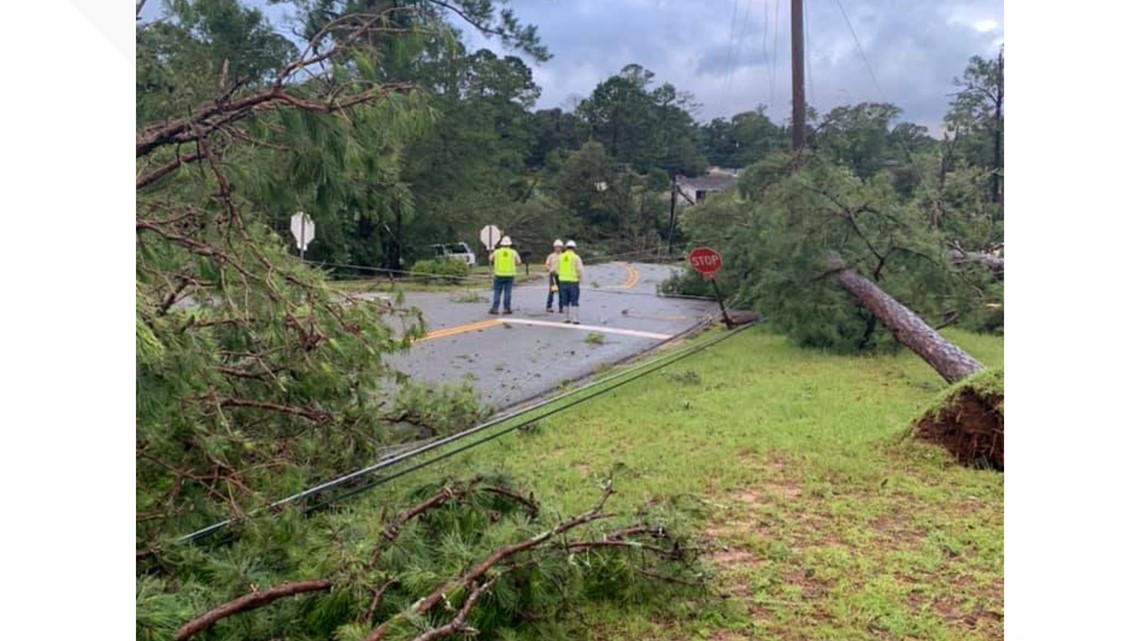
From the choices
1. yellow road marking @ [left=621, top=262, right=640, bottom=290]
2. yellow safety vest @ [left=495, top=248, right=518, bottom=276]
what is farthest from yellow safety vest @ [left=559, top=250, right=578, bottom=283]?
yellow road marking @ [left=621, top=262, right=640, bottom=290]

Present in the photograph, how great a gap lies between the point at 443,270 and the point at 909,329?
1085 cm

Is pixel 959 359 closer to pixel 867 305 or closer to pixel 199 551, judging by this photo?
pixel 867 305

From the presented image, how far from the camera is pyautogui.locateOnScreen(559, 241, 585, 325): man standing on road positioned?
11.7 metres

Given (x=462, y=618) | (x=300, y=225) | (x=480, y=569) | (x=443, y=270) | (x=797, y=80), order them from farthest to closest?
(x=443, y=270), (x=797, y=80), (x=300, y=225), (x=480, y=569), (x=462, y=618)

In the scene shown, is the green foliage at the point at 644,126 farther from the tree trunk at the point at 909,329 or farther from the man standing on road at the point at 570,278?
the tree trunk at the point at 909,329

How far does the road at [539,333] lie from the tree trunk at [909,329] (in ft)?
8.47

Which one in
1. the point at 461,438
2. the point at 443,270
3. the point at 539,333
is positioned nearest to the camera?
the point at 461,438

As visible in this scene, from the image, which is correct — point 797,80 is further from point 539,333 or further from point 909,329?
point 909,329

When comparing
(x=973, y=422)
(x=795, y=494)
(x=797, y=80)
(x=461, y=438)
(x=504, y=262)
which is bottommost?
(x=795, y=494)

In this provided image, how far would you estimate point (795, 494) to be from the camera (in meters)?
4.28

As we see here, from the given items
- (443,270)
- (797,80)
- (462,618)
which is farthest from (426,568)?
(443,270)

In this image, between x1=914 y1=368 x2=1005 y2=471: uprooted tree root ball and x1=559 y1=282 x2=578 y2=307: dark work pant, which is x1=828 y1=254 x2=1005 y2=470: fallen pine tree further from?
x1=559 y1=282 x2=578 y2=307: dark work pant

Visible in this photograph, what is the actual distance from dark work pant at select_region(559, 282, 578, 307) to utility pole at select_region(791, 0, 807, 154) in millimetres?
3925

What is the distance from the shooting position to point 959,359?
7.09 meters
